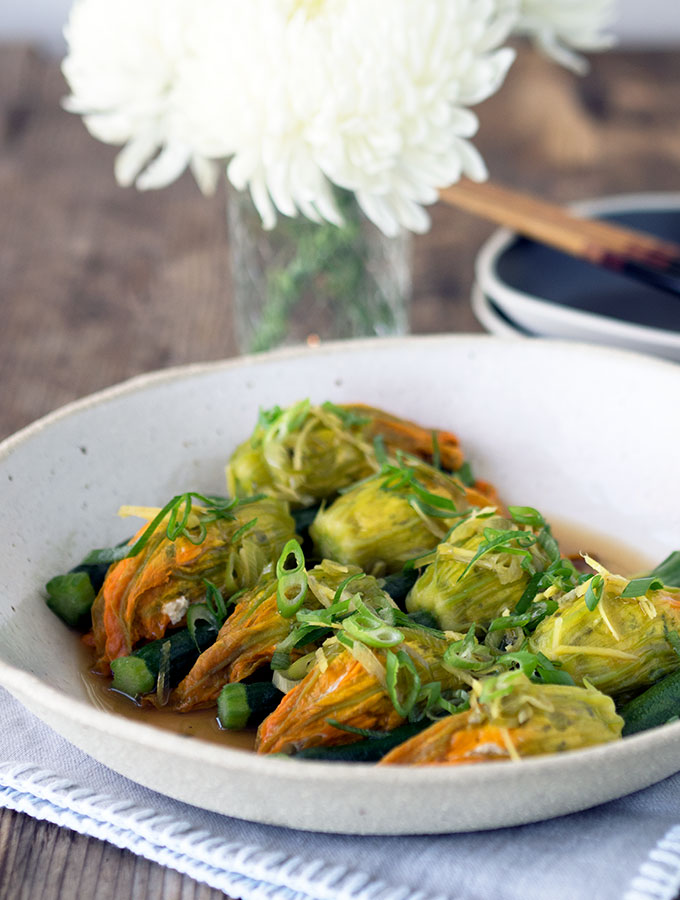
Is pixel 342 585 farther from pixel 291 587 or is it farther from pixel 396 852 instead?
pixel 396 852

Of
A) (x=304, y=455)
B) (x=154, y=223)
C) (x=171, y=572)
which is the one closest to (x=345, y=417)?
(x=304, y=455)

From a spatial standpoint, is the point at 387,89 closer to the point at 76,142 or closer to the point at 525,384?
the point at 525,384

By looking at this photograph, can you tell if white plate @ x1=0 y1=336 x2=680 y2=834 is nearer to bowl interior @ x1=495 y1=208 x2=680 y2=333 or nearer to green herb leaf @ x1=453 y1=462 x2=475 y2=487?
green herb leaf @ x1=453 y1=462 x2=475 y2=487

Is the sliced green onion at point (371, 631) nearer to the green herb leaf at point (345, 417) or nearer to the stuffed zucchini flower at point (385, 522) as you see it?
the stuffed zucchini flower at point (385, 522)

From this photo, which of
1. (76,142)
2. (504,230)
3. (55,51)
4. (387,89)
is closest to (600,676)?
(387,89)

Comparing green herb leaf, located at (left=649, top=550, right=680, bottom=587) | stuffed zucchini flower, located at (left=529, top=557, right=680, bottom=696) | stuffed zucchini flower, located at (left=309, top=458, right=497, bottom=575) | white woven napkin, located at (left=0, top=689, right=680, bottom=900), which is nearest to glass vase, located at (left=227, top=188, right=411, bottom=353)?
stuffed zucchini flower, located at (left=309, top=458, right=497, bottom=575)
